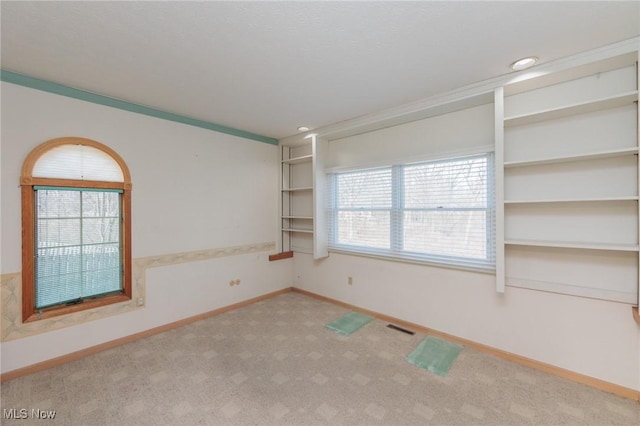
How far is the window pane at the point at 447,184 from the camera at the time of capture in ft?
8.96

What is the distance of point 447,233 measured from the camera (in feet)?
9.68

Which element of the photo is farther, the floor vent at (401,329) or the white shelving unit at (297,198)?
the white shelving unit at (297,198)

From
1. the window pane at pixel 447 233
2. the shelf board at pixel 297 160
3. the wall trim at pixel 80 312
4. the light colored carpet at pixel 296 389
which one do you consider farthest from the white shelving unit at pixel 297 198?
the light colored carpet at pixel 296 389

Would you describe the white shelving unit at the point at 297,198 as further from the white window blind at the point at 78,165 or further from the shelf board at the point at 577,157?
the shelf board at the point at 577,157

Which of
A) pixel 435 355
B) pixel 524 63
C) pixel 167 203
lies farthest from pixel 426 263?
pixel 167 203

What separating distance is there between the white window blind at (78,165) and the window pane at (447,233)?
3.34 m

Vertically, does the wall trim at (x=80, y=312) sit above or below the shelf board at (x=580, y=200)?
below

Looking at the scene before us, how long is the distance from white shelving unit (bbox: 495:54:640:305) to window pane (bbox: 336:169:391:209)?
1.32 m

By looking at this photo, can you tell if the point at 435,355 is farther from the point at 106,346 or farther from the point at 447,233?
the point at 106,346

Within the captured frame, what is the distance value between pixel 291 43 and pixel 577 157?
234 centimetres

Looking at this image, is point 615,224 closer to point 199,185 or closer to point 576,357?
point 576,357

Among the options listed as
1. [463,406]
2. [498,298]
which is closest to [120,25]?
[463,406]

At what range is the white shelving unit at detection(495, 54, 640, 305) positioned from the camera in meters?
2.00

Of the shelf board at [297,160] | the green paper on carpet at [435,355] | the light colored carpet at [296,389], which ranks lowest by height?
the light colored carpet at [296,389]
